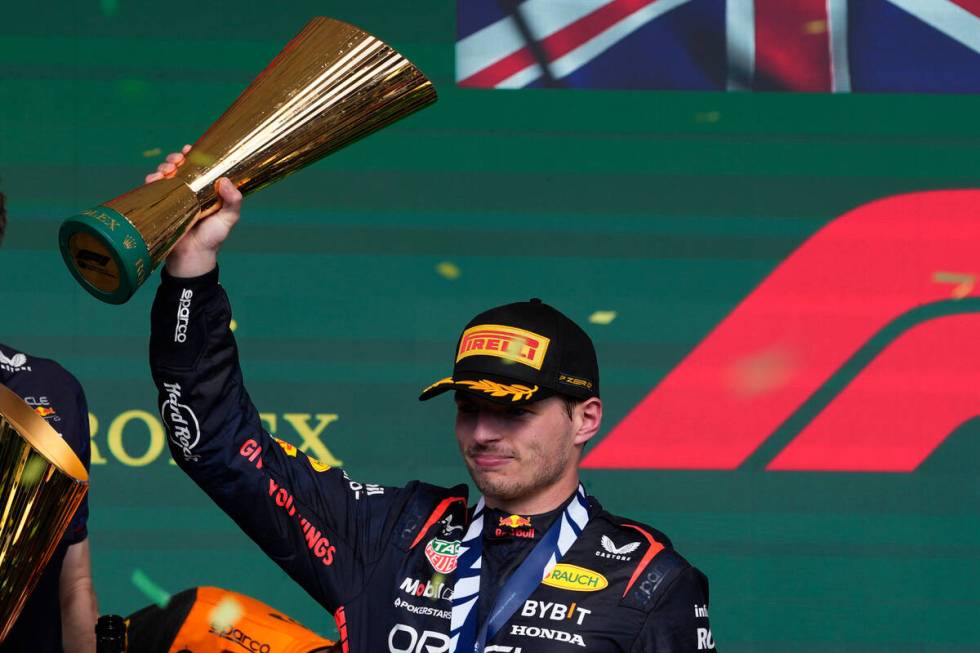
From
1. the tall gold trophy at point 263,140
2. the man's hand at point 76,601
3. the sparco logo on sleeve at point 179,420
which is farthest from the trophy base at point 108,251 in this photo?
the man's hand at point 76,601

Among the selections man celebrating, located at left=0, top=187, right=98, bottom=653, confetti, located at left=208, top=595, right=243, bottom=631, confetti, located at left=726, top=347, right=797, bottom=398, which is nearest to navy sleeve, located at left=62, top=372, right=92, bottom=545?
man celebrating, located at left=0, top=187, right=98, bottom=653

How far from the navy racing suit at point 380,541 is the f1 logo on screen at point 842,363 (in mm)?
1482

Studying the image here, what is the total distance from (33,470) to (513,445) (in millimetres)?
769

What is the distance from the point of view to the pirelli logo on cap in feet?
6.48

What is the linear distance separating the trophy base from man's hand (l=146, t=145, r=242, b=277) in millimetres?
136

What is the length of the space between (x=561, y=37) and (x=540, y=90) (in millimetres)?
136

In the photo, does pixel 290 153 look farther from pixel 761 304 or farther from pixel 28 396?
pixel 761 304

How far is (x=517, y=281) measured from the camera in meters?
3.52

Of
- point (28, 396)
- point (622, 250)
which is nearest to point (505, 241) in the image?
point (622, 250)

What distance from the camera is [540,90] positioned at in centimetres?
353

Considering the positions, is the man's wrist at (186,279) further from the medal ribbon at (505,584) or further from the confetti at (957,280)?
the confetti at (957,280)

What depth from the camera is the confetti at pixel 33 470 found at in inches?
52.3

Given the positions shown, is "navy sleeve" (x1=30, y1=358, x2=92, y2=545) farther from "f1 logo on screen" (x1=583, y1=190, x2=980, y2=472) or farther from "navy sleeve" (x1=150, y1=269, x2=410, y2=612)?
"f1 logo on screen" (x1=583, y1=190, x2=980, y2=472)

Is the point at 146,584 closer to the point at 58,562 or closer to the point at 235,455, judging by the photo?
the point at 58,562
